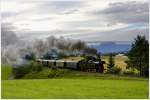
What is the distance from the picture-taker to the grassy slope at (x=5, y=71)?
5461mm

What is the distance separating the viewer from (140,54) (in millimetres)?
5441

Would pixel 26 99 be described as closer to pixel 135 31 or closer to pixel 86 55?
pixel 86 55

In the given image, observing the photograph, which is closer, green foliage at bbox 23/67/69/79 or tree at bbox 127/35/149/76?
tree at bbox 127/35/149/76

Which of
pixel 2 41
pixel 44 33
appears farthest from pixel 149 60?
pixel 2 41

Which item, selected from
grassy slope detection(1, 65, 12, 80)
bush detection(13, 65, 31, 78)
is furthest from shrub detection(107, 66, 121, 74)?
grassy slope detection(1, 65, 12, 80)

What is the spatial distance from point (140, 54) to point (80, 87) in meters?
0.66

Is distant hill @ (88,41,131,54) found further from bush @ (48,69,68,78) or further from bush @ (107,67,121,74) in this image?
bush @ (48,69,68,78)

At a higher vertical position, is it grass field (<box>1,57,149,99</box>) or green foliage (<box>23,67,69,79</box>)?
green foliage (<box>23,67,69,79</box>)

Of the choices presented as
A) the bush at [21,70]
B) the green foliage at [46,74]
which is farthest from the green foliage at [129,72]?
the bush at [21,70]

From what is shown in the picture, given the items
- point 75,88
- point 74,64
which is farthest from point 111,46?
point 75,88

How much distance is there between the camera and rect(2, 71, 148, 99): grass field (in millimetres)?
5473

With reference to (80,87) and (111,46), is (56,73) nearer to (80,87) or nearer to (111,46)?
(80,87)

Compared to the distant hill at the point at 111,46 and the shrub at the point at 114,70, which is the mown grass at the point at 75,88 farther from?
the distant hill at the point at 111,46

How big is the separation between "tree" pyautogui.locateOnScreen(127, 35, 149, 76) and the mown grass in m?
0.13
